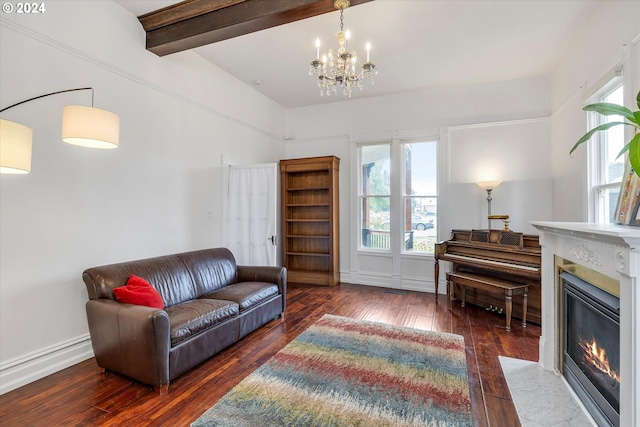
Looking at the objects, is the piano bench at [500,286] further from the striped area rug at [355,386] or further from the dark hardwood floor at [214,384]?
the striped area rug at [355,386]

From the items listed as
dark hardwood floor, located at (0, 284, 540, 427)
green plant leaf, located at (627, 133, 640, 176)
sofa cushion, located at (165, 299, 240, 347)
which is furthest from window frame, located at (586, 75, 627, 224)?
sofa cushion, located at (165, 299, 240, 347)

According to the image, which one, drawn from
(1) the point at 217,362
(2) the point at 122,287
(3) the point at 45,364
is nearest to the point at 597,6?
(1) the point at 217,362

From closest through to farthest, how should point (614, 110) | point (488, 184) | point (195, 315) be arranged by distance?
point (614, 110)
point (195, 315)
point (488, 184)

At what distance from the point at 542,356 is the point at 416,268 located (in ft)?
8.64

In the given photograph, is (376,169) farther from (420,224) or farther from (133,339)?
(133,339)

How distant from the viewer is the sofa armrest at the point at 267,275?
3.76 metres

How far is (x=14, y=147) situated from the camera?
184 centimetres

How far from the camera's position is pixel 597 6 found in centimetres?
289

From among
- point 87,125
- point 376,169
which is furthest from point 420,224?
point 87,125

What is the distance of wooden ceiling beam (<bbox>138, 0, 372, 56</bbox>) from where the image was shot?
104 inches

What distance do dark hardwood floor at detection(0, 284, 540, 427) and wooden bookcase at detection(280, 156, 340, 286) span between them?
1.73 m

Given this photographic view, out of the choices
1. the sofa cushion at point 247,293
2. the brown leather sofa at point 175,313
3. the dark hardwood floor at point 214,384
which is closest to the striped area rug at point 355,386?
the dark hardwood floor at point 214,384

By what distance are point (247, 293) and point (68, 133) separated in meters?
2.13

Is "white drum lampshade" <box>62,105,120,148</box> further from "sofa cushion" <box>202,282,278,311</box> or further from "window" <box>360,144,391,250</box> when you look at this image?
"window" <box>360,144,391,250</box>
